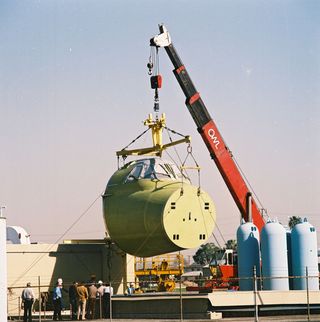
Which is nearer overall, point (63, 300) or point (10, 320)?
point (10, 320)

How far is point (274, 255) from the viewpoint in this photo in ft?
105

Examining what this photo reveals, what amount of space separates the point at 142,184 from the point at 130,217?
156 centimetres

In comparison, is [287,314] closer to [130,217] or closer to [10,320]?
[130,217]

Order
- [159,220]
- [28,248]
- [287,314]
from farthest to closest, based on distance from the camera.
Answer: [28,248] < [159,220] < [287,314]

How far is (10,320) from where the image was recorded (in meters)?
35.8

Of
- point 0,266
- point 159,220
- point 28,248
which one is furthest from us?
point 28,248

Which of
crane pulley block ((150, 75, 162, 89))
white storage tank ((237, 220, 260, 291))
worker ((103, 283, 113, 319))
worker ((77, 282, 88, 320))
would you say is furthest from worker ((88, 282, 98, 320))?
crane pulley block ((150, 75, 162, 89))

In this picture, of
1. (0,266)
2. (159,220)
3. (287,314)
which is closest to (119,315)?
(159,220)

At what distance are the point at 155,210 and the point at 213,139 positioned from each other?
422 centimetres

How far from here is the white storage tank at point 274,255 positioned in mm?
31953

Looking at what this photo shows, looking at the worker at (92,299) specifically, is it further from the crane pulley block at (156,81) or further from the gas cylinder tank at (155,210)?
the crane pulley block at (156,81)

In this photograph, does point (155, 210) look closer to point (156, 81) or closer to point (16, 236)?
point (156, 81)

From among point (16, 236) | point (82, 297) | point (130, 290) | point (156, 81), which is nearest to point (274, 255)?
point (82, 297)

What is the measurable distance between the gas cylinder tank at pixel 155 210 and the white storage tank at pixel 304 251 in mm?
5057
